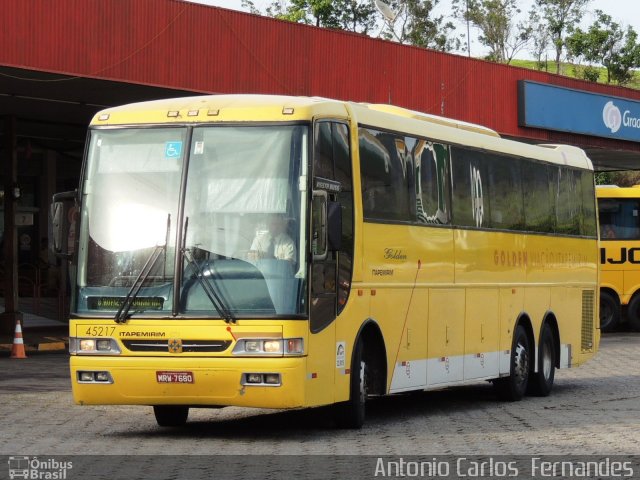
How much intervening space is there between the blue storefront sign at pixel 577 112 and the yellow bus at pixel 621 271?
3.07 metres

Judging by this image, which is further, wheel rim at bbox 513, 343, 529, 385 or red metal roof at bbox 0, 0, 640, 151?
red metal roof at bbox 0, 0, 640, 151

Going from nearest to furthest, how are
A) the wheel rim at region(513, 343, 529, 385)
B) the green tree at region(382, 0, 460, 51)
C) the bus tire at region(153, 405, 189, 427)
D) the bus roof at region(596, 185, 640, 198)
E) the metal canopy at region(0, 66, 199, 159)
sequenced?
1. the bus tire at region(153, 405, 189, 427)
2. the wheel rim at region(513, 343, 529, 385)
3. the metal canopy at region(0, 66, 199, 159)
4. the bus roof at region(596, 185, 640, 198)
5. the green tree at region(382, 0, 460, 51)

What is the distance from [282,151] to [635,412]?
566 cm

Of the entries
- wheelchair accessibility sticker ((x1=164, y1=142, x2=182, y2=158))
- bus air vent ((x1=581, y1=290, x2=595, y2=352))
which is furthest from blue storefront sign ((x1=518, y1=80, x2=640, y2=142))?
wheelchair accessibility sticker ((x1=164, y1=142, x2=182, y2=158))

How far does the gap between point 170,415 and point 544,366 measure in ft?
22.1

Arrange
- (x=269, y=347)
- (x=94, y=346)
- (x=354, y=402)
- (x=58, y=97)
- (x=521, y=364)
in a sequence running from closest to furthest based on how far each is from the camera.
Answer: (x=269, y=347)
(x=94, y=346)
(x=354, y=402)
(x=521, y=364)
(x=58, y=97)

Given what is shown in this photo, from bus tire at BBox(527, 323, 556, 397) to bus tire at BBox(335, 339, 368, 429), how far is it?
18.9 ft

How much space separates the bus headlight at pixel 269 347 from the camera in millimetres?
12250

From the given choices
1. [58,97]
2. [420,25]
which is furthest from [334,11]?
[58,97]

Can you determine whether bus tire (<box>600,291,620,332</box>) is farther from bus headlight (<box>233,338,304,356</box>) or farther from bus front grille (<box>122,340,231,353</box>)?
bus front grille (<box>122,340,231,353</box>)

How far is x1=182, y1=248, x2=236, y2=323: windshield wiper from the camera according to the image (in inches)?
486

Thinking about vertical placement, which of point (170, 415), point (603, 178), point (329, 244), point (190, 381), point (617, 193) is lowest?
point (170, 415)

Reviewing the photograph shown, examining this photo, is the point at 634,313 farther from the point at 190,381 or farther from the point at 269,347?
the point at 190,381

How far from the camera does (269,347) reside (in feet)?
40.2
